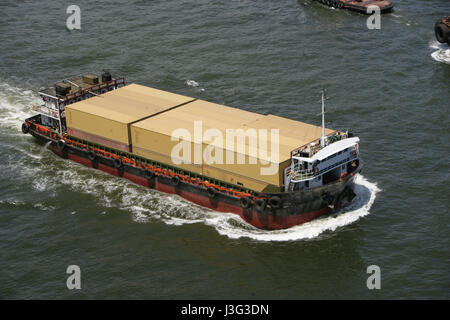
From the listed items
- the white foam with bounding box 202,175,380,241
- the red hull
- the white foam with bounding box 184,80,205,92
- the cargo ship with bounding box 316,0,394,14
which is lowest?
the white foam with bounding box 202,175,380,241

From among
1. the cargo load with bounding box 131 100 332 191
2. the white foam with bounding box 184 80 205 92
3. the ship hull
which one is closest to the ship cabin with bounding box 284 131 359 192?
the cargo load with bounding box 131 100 332 191

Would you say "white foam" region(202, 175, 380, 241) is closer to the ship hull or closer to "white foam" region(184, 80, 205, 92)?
the ship hull

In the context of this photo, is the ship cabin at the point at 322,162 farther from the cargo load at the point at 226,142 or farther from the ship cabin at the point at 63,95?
the ship cabin at the point at 63,95

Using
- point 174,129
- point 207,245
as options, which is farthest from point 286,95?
point 207,245

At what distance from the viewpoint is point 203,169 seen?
53.0m

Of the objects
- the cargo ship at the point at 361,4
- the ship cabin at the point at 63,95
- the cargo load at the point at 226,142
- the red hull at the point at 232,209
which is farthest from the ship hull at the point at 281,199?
the cargo ship at the point at 361,4

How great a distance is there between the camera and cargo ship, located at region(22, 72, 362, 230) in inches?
1956

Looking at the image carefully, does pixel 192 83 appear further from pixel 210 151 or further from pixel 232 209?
pixel 232 209

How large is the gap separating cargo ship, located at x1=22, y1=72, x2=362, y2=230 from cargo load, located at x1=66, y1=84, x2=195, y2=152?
85mm

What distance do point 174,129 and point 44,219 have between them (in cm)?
1207

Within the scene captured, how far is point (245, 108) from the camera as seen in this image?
228 ft

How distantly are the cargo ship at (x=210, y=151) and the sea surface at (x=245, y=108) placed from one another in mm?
1449

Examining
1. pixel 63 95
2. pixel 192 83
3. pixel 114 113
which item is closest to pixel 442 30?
pixel 192 83
